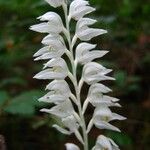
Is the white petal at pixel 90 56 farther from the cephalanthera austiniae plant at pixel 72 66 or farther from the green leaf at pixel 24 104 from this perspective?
the green leaf at pixel 24 104

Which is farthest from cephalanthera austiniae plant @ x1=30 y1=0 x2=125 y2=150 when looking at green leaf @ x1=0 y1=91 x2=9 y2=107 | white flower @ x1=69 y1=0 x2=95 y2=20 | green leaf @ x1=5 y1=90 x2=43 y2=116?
green leaf @ x1=0 y1=91 x2=9 y2=107

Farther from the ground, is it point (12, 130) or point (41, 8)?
point (41, 8)

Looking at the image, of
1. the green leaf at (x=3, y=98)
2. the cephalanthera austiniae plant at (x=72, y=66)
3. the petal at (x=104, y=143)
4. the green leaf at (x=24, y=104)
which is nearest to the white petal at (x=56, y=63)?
the cephalanthera austiniae plant at (x=72, y=66)

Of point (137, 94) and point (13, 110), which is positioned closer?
point (13, 110)

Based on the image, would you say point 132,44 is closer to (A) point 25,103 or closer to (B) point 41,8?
(B) point 41,8

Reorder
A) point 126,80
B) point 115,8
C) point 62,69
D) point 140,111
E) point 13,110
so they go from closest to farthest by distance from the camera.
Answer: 1. point 62,69
2. point 13,110
3. point 126,80
4. point 140,111
5. point 115,8

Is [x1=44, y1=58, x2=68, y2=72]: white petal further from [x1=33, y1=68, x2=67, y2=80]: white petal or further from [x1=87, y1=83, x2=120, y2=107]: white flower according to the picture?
[x1=87, y1=83, x2=120, y2=107]: white flower

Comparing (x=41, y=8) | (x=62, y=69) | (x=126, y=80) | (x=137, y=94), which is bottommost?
(x=137, y=94)

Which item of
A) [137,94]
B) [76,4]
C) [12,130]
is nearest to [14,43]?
[12,130]
